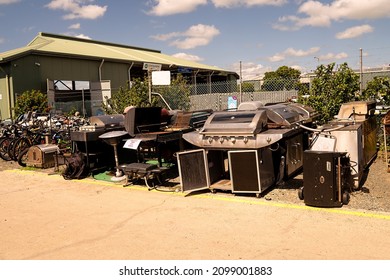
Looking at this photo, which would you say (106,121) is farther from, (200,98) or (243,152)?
(200,98)

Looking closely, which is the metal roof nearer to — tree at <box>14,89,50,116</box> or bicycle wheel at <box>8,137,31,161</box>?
tree at <box>14,89,50,116</box>

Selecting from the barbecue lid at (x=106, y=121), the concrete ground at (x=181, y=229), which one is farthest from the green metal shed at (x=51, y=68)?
the concrete ground at (x=181, y=229)

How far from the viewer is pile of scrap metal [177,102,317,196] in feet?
20.4

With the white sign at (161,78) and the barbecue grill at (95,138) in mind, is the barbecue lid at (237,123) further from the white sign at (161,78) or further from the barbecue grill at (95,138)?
the white sign at (161,78)

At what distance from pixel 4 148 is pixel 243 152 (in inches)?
356

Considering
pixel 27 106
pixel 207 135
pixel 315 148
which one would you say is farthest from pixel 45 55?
pixel 315 148

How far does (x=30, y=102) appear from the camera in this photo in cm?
1716

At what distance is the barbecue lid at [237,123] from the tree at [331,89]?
14.5 ft

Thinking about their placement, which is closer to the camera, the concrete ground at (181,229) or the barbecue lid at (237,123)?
the concrete ground at (181,229)

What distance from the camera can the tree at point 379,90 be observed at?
939 centimetres

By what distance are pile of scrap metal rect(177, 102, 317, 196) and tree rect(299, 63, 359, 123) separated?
3.24 meters

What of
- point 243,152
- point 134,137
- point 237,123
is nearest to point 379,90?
point 237,123

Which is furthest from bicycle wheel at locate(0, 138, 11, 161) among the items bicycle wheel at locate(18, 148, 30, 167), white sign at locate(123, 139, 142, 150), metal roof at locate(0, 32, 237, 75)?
metal roof at locate(0, 32, 237, 75)
